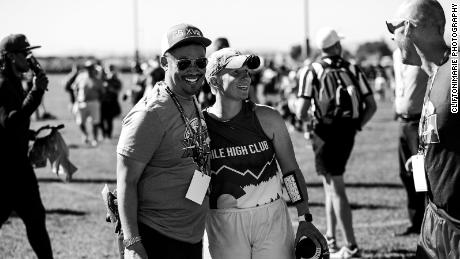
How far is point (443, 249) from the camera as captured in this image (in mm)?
3420

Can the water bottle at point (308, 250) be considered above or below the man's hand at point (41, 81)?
below

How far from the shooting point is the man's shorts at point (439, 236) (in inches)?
133

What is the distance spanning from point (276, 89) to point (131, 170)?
1034 inches

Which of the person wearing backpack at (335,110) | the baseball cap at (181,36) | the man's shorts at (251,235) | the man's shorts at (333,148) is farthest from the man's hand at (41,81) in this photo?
the man's shorts at (333,148)

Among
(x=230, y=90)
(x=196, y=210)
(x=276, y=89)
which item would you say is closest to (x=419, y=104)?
(x=230, y=90)

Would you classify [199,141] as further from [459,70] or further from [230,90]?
[459,70]

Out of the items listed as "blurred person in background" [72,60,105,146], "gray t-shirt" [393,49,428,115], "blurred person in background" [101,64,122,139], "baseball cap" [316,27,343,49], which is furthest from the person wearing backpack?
"blurred person in background" [101,64,122,139]

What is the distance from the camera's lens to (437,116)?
3.31 meters

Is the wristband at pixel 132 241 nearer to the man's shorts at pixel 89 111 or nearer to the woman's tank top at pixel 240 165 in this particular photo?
the woman's tank top at pixel 240 165

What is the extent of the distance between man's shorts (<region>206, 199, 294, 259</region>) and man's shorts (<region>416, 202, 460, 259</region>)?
80 cm

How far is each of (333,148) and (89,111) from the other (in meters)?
10.4

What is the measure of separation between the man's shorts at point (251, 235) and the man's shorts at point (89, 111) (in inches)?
478

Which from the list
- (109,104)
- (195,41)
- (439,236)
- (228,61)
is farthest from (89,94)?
(439,236)

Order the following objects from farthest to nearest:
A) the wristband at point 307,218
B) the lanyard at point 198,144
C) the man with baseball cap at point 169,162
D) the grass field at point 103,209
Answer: the grass field at point 103,209
the wristband at point 307,218
the lanyard at point 198,144
the man with baseball cap at point 169,162
